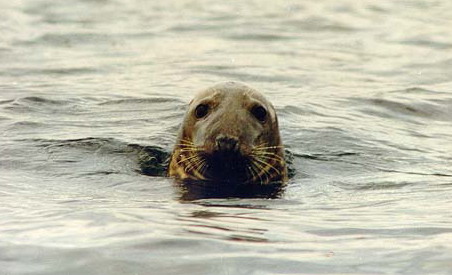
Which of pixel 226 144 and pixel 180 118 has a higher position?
pixel 226 144

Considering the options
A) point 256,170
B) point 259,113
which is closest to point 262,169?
point 256,170

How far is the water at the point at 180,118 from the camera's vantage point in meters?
6.61

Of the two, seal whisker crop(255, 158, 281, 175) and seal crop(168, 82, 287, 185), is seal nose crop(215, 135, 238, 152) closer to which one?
seal crop(168, 82, 287, 185)

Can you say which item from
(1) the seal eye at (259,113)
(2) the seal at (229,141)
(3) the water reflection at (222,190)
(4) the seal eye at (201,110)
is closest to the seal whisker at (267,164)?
(2) the seal at (229,141)

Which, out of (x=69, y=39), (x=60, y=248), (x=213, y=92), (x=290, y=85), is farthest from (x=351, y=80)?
(x=60, y=248)

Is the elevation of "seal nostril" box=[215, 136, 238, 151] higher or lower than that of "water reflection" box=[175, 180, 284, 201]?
higher

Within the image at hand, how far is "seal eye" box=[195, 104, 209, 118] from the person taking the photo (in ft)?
31.3

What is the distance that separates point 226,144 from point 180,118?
11.8ft

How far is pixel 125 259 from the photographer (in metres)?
6.35

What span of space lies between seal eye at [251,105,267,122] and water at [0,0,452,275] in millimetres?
561

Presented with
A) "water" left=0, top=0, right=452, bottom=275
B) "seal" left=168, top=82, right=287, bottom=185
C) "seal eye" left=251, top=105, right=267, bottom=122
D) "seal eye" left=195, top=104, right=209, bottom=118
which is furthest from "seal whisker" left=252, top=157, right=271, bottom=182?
"seal eye" left=195, top=104, right=209, bottom=118

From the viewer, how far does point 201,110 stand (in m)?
9.59

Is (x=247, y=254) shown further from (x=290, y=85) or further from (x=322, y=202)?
(x=290, y=85)

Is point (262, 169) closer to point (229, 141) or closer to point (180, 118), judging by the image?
point (229, 141)
